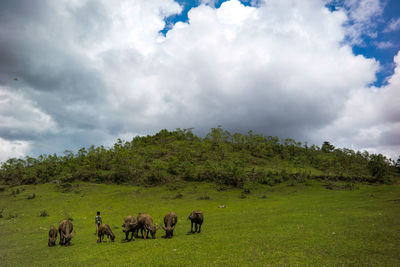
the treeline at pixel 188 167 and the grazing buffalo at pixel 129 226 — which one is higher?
the treeline at pixel 188 167

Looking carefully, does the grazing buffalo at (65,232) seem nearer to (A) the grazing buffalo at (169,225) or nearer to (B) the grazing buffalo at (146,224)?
(B) the grazing buffalo at (146,224)

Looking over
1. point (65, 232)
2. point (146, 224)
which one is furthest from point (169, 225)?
point (65, 232)

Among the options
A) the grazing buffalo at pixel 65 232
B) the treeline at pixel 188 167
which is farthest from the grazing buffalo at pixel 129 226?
the treeline at pixel 188 167

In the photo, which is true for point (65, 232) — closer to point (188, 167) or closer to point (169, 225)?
point (169, 225)

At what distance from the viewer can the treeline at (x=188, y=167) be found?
81125 mm

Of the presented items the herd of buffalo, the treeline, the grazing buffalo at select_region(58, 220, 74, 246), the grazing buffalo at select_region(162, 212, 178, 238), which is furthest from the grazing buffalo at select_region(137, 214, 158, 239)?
the treeline

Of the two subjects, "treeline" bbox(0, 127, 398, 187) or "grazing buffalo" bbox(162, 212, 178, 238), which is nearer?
"grazing buffalo" bbox(162, 212, 178, 238)

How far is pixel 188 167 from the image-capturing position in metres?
85.1

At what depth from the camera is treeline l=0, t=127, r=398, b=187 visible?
8112 cm

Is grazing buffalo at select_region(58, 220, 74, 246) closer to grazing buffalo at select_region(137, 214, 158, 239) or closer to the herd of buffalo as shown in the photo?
the herd of buffalo

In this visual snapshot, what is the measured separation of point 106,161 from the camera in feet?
310

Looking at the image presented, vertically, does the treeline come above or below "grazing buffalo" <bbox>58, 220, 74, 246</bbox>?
above

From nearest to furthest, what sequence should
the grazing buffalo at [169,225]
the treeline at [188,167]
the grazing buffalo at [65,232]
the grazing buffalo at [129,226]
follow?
the grazing buffalo at [65,232], the grazing buffalo at [129,226], the grazing buffalo at [169,225], the treeline at [188,167]

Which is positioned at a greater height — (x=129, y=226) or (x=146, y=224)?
(x=146, y=224)
